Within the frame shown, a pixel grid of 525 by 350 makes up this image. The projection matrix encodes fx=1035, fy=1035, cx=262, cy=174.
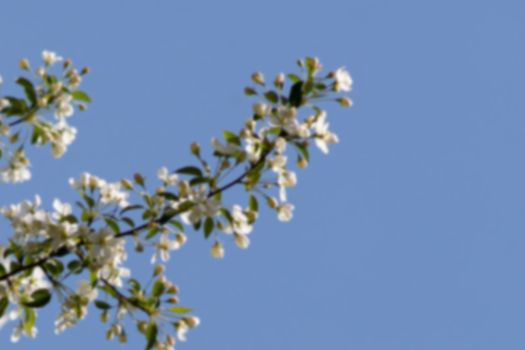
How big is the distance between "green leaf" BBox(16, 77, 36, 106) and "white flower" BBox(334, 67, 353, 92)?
1.83m

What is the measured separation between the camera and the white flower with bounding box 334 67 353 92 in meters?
5.50

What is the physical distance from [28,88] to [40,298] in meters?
1.45

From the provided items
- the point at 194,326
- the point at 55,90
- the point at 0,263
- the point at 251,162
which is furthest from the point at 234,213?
the point at 55,90

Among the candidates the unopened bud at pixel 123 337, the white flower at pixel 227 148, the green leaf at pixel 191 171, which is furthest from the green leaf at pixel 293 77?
the unopened bud at pixel 123 337

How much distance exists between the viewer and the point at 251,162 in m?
5.16

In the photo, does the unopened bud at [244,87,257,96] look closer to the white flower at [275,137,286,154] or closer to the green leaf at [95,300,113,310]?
the white flower at [275,137,286,154]

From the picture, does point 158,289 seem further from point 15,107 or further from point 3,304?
point 15,107

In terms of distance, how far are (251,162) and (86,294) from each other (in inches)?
43.1

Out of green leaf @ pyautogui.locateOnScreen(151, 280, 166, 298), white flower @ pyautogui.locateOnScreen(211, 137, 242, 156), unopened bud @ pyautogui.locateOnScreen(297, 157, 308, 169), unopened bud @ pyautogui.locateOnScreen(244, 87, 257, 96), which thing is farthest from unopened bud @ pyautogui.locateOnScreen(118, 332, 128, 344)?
unopened bud @ pyautogui.locateOnScreen(244, 87, 257, 96)

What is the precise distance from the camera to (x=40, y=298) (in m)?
5.19

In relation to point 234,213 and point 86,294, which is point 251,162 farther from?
point 86,294

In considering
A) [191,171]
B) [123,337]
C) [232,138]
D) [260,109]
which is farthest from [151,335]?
[260,109]

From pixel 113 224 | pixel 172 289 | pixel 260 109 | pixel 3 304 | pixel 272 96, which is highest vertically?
pixel 272 96

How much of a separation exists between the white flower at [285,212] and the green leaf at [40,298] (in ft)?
4.16
